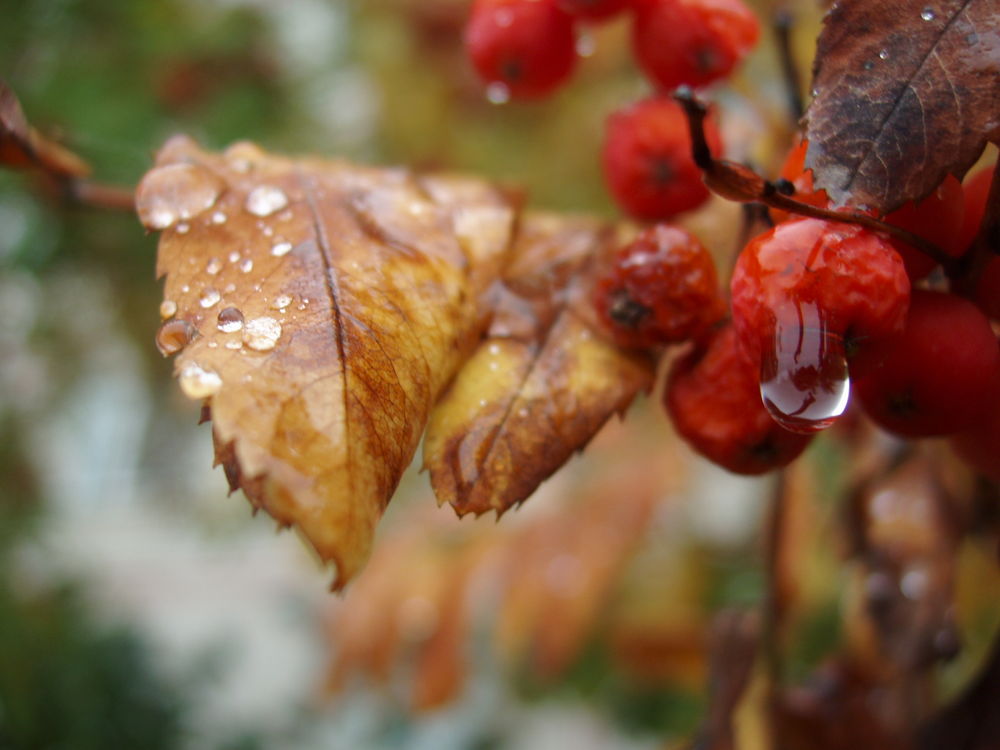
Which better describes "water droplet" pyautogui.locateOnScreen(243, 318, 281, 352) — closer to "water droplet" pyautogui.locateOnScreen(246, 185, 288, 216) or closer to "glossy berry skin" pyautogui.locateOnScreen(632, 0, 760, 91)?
"water droplet" pyautogui.locateOnScreen(246, 185, 288, 216)

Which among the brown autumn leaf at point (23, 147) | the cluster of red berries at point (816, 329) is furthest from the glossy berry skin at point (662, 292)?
the brown autumn leaf at point (23, 147)

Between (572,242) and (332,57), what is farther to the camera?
(332,57)

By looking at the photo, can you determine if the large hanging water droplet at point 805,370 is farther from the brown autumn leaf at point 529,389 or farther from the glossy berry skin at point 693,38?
the glossy berry skin at point 693,38

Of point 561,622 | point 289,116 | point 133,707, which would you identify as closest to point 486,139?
point 289,116

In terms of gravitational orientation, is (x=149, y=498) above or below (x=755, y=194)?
below

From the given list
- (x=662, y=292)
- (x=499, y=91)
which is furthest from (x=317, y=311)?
(x=499, y=91)

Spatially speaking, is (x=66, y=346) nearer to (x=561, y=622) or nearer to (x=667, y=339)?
(x=561, y=622)

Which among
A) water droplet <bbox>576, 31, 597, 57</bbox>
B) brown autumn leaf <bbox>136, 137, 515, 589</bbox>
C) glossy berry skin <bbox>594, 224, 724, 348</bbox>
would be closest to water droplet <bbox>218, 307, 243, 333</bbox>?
brown autumn leaf <bbox>136, 137, 515, 589</bbox>
